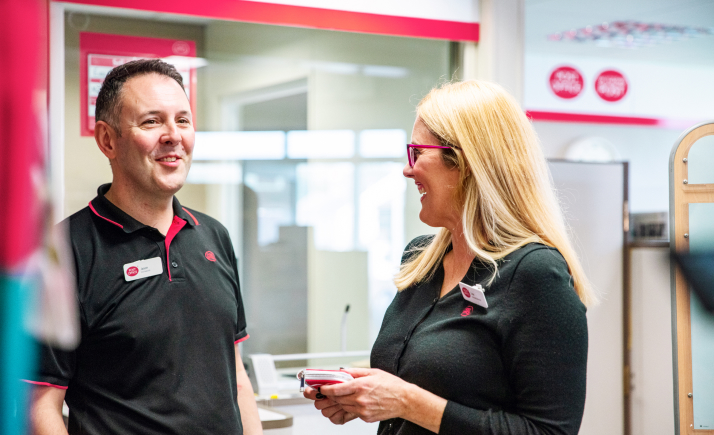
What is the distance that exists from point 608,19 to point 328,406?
5.82m

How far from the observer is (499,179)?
146cm

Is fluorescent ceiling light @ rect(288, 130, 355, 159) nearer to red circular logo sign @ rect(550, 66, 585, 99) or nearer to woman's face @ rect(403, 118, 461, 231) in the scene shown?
woman's face @ rect(403, 118, 461, 231)

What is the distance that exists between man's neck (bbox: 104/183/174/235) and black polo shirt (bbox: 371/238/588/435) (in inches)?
29.4

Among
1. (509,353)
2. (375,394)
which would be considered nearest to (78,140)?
(375,394)

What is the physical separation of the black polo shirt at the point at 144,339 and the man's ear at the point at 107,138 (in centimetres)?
11

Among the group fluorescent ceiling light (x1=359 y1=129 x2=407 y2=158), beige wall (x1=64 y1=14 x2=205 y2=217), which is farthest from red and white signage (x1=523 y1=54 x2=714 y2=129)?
beige wall (x1=64 y1=14 x2=205 y2=217)

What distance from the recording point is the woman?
130 centimetres

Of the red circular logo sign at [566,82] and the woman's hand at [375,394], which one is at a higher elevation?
the red circular logo sign at [566,82]

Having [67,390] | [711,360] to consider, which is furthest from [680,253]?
[711,360]

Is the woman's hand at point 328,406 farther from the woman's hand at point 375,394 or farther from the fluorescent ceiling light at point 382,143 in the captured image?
the fluorescent ceiling light at point 382,143

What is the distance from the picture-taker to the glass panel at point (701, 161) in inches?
109

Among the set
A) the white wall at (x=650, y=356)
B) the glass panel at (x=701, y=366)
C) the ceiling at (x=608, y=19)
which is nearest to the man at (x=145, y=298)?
the glass panel at (x=701, y=366)

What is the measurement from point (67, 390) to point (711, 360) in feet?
8.48

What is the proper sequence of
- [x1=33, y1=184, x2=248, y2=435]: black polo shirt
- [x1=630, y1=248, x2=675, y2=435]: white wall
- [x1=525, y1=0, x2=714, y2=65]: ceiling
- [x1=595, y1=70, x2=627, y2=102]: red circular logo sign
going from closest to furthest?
[x1=33, y1=184, x2=248, y2=435]: black polo shirt, [x1=630, y1=248, x2=675, y2=435]: white wall, [x1=525, y1=0, x2=714, y2=65]: ceiling, [x1=595, y1=70, x2=627, y2=102]: red circular logo sign
